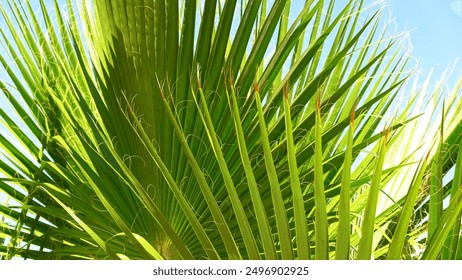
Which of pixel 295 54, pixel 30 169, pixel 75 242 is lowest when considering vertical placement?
pixel 75 242

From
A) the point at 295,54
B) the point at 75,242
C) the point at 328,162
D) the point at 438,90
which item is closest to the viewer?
the point at 328,162

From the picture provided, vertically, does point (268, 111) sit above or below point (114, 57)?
below

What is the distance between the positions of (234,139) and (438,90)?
0.79 meters

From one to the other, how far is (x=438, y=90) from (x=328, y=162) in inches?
28.1

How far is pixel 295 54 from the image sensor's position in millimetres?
1754

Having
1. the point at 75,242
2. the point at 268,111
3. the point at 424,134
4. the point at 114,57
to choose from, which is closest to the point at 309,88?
the point at 268,111

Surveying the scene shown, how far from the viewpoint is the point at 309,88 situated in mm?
1343

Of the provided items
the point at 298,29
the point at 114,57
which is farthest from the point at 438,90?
the point at 114,57

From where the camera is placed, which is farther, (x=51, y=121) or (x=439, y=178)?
(x=51, y=121)

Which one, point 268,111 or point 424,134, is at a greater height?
point 268,111
